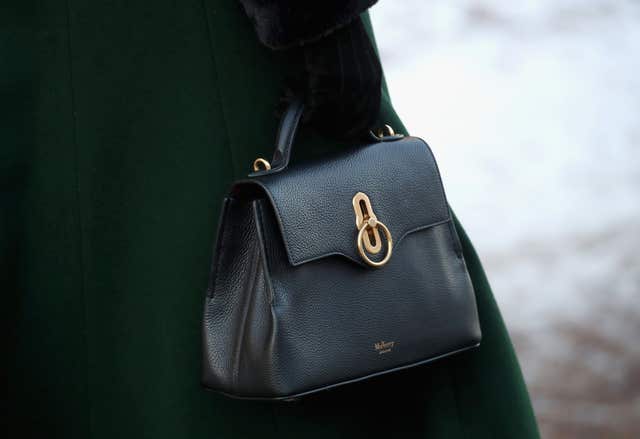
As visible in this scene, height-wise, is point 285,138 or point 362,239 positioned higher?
point 285,138

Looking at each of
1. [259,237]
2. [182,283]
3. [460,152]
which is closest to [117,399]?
[182,283]

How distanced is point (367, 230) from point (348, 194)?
0.04m

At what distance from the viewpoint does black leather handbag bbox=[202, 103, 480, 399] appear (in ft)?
3.35

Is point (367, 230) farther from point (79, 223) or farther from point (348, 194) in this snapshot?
point (79, 223)

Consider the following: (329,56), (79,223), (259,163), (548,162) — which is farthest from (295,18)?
(548,162)

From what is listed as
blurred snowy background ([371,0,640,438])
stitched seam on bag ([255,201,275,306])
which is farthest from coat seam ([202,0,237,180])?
blurred snowy background ([371,0,640,438])

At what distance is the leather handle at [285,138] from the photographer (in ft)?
3.51

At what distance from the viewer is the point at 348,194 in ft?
3.55

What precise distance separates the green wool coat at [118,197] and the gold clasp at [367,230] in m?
0.14

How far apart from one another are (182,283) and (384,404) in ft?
0.98

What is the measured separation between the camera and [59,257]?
1.08m

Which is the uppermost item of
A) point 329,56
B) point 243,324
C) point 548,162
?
point 548,162

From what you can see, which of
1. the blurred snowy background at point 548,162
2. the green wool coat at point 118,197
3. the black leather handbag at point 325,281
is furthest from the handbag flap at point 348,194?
the blurred snowy background at point 548,162

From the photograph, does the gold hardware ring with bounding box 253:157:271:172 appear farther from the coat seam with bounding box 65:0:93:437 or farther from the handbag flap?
the coat seam with bounding box 65:0:93:437
